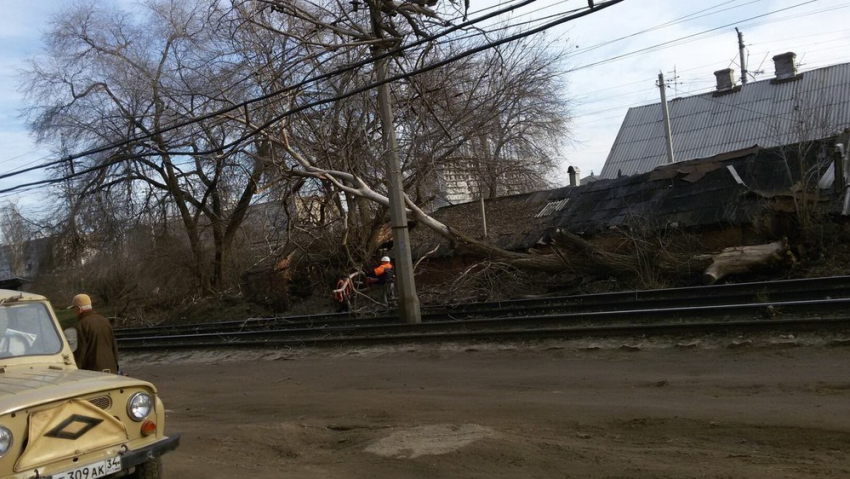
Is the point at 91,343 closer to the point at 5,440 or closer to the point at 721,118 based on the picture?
the point at 5,440

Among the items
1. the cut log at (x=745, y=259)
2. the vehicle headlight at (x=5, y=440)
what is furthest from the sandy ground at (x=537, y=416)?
the cut log at (x=745, y=259)

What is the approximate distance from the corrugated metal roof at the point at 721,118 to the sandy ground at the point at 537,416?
2338 centimetres

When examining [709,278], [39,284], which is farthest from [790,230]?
[39,284]

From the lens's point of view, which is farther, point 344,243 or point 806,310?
point 344,243

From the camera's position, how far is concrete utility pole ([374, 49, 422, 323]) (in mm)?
16031

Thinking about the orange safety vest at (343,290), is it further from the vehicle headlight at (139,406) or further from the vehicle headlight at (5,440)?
the vehicle headlight at (5,440)

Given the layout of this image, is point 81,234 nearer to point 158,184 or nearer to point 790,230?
point 158,184

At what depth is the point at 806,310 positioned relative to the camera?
11.2 meters

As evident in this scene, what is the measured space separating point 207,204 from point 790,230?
23.8 m

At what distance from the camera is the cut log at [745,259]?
16516 millimetres

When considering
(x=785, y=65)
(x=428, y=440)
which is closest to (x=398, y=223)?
(x=428, y=440)

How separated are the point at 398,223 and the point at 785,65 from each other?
1175 inches

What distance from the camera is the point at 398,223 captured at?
1631 cm

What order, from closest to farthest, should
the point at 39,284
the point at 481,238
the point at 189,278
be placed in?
the point at 481,238, the point at 189,278, the point at 39,284
